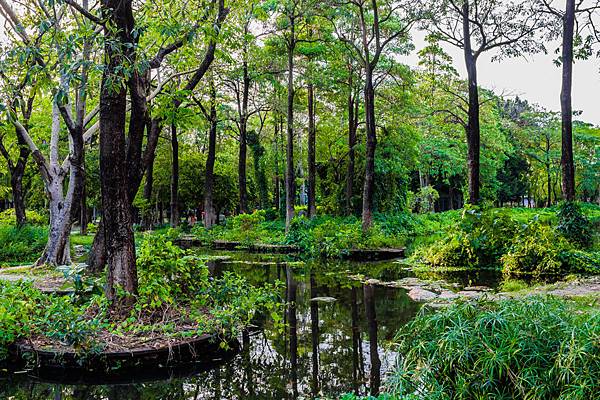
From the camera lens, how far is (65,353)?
6.11 meters

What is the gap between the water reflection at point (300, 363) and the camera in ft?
17.8

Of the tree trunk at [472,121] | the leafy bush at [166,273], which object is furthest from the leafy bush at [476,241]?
the leafy bush at [166,273]

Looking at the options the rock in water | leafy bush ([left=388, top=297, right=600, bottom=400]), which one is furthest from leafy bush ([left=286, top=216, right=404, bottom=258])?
leafy bush ([left=388, top=297, right=600, bottom=400])

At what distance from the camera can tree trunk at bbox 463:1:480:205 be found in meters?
17.4

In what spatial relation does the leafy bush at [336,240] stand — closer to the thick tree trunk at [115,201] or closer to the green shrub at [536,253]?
the green shrub at [536,253]

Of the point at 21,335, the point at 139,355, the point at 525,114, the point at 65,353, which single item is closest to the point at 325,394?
the point at 139,355

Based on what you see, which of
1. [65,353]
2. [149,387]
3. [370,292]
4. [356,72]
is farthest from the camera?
[356,72]

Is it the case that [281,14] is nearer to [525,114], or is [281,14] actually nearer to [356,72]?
[356,72]

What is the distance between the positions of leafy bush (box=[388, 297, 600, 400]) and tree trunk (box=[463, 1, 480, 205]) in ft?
42.4

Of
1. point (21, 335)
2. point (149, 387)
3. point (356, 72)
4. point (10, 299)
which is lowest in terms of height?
point (149, 387)

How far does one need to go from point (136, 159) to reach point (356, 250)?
11.2 meters

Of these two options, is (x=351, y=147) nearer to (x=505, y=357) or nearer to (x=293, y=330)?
(x=293, y=330)

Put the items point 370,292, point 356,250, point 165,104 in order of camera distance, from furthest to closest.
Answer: point 356,250 → point 370,292 → point 165,104

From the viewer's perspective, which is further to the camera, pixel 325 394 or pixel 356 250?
pixel 356 250
